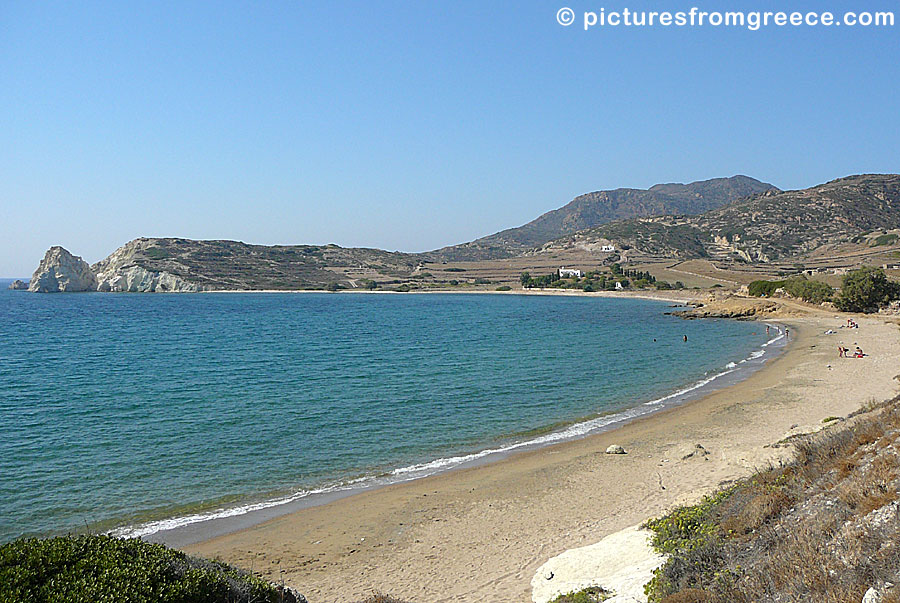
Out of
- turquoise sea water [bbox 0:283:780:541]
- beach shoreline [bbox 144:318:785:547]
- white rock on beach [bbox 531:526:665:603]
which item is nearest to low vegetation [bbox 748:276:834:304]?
turquoise sea water [bbox 0:283:780:541]

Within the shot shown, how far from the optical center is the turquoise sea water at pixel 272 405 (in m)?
15.6

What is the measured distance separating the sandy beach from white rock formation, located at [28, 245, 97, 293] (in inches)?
6719

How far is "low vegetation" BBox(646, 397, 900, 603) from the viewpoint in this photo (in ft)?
17.6

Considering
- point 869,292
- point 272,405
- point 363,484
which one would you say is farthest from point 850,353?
point 363,484

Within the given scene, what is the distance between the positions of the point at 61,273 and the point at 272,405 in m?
161

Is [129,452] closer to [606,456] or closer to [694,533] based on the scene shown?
[606,456]

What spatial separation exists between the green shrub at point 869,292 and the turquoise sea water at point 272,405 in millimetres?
18334

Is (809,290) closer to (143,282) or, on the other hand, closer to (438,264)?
(438,264)

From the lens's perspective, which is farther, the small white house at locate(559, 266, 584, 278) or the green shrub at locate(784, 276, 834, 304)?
the small white house at locate(559, 266, 584, 278)

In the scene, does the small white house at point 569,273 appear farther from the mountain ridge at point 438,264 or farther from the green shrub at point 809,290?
the green shrub at point 809,290

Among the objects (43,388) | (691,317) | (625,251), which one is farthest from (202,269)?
(43,388)

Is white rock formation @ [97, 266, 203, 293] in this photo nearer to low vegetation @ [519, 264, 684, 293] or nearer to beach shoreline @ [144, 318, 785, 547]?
low vegetation @ [519, 264, 684, 293]

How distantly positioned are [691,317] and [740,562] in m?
71.0

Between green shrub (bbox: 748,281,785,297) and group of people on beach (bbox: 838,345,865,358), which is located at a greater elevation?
green shrub (bbox: 748,281,785,297)
